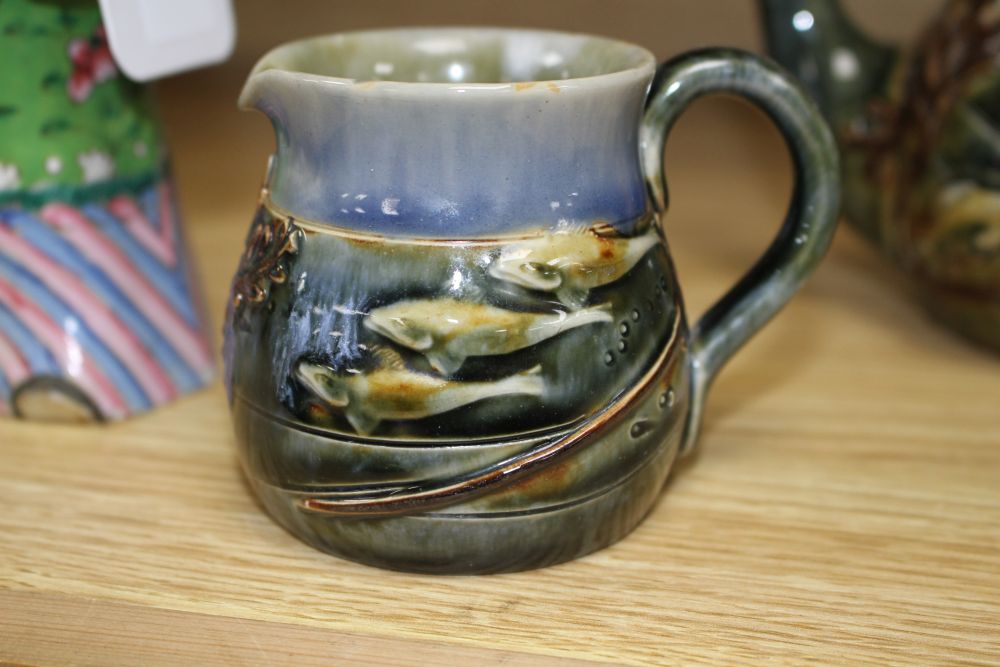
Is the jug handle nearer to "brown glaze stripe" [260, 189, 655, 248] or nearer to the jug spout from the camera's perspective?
"brown glaze stripe" [260, 189, 655, 248]

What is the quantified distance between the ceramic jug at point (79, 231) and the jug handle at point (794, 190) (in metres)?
0.31

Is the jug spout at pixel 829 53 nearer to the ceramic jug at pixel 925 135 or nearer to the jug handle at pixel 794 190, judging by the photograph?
the ceramic jug at pixel 925 135

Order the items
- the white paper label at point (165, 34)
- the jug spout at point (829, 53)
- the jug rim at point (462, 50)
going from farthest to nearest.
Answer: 1. the jug spout at point (829, 53)
2. the white paper label at point (165, 34)
3. the jug rim at point (462, 50)

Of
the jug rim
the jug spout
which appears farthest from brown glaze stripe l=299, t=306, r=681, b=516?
the jug spout

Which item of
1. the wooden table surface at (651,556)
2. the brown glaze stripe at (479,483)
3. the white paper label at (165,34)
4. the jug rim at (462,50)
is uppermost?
the jug rim at (462,50)

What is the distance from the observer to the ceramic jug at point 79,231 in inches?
24.0

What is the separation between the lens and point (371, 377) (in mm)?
455

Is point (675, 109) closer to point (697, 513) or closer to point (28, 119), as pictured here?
point (697, 513)

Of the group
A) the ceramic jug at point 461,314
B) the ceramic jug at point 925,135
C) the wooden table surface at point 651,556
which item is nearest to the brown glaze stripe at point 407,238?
the ceramic jug at point 461,314

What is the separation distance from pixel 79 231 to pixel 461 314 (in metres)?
0.29

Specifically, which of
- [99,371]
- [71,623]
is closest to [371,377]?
[71,623]

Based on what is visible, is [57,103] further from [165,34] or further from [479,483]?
[479,483]

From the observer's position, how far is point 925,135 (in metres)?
0.72

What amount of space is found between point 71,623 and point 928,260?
54 cm
